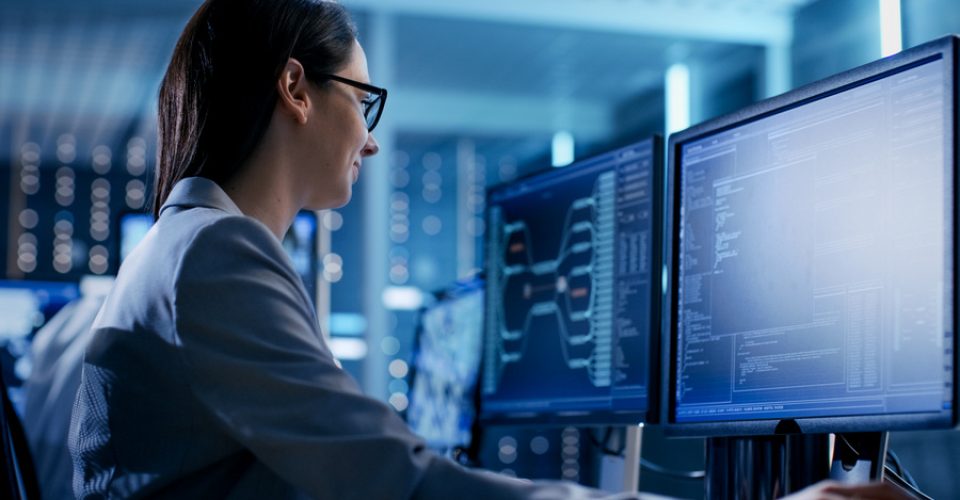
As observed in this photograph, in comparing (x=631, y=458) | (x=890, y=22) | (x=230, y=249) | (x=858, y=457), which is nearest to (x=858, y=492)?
(x=858, y=457)

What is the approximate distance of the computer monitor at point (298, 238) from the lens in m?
2.69

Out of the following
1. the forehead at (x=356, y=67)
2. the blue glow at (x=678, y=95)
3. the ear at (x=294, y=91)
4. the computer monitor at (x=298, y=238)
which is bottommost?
the computer monitor at (x=298, y=238)

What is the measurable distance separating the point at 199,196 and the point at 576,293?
0.69 metres

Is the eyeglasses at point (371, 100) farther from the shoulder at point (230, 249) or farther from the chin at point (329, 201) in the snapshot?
the shoulder at point (230, 249)

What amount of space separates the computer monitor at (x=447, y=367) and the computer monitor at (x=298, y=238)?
31 cm

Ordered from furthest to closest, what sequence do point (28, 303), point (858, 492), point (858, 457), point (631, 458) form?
point (28, 303)
point (631, 458)
point (858, 457)
point (858, 492)

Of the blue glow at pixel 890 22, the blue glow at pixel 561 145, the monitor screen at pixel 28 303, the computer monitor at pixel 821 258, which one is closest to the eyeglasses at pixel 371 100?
the computer monitor at pixel 821 258

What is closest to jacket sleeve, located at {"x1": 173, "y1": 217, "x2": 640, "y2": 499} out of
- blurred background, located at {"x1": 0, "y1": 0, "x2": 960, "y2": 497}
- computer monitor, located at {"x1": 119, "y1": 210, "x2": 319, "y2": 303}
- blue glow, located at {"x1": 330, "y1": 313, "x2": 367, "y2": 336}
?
computer monitor, located at {"x1": 119, "y1": 210, "x2": 319, "y2": 303}

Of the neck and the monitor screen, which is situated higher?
the neck

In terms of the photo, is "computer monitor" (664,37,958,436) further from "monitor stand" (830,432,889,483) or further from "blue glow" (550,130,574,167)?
"blue glow" (550,130,574,167)

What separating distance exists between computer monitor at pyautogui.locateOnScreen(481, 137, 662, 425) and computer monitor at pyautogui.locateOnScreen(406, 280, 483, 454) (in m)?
0.29

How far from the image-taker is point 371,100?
1.34 m

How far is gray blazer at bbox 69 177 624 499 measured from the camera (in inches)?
36.4

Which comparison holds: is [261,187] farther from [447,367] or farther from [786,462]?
[447,367]
